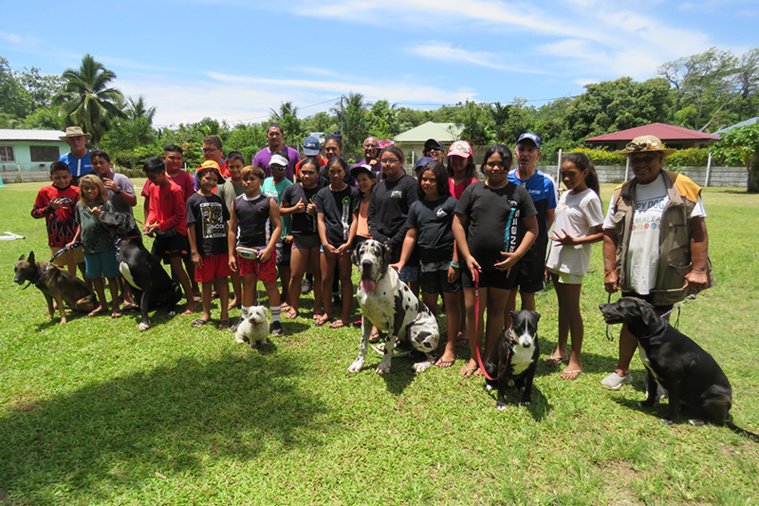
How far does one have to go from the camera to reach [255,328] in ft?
16.8

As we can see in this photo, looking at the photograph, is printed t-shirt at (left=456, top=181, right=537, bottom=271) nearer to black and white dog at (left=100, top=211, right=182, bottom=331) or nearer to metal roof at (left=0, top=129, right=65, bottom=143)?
black and white dog at (left=100, top=211, right=182, bottom=331)

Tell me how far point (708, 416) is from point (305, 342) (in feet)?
14.1

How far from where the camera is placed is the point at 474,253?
4137 mm

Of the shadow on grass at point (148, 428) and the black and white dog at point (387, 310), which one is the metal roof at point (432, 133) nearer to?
the black and white dog at point (387, 310)

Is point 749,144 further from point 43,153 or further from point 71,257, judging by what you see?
point 43,153

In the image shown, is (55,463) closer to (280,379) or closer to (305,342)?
(280,379)

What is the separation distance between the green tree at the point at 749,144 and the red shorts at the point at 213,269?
27583 mm

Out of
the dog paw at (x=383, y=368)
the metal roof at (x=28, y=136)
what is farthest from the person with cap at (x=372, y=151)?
the metal roof at (x=28, y=136)

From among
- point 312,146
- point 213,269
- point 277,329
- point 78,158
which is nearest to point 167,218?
point 213,269

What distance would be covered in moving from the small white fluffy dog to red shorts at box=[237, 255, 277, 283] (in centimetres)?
51

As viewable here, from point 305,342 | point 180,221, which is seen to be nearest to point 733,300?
point 305,342

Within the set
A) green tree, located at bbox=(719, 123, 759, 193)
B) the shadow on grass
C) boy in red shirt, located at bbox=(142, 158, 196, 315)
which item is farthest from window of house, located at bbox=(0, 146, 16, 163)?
green tree, located at bbox=(719, 123, 759, 193)

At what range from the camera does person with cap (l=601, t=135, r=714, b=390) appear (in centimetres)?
Result: 359

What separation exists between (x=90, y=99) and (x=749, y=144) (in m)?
57.2
